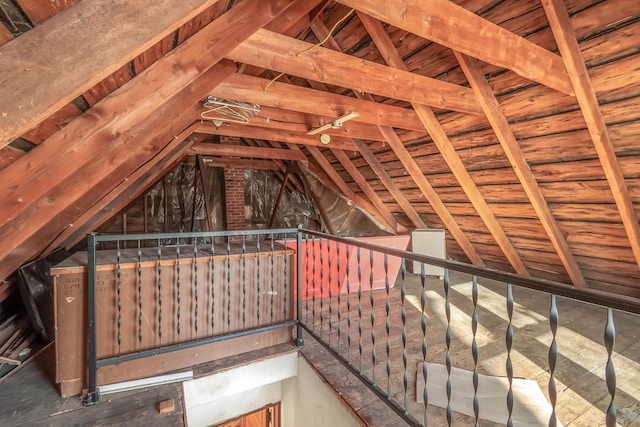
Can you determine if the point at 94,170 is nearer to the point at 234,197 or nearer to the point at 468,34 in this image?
the point at 468,34

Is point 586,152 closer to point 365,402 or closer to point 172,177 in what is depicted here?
point 365,402

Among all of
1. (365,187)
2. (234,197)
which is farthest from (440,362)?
(234,197)

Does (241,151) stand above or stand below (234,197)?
above

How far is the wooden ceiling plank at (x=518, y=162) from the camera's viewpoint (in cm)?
234

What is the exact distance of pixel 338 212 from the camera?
5949 mm

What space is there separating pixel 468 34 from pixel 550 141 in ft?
4.74

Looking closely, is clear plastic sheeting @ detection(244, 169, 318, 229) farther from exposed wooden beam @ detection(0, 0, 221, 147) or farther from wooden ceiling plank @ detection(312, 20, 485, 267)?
exposed wooden beam @ detection(0, 0, 221, 147)

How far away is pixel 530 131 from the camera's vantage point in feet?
8.18

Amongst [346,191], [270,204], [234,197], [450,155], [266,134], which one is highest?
[266,134]

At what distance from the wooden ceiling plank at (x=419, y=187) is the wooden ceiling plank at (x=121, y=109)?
1740 mm

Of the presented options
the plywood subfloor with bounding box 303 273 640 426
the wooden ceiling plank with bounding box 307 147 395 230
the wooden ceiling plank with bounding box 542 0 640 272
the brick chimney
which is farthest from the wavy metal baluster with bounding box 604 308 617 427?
the brick chimney

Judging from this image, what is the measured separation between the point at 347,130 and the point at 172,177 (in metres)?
3.93

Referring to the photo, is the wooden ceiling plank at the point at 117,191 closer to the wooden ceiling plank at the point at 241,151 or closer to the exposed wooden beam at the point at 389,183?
the wooden ceiling plank at the point at 241,151

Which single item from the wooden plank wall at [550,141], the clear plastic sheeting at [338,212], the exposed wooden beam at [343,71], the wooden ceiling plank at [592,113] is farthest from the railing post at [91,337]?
the clear plastic sheeting at [338,212]
